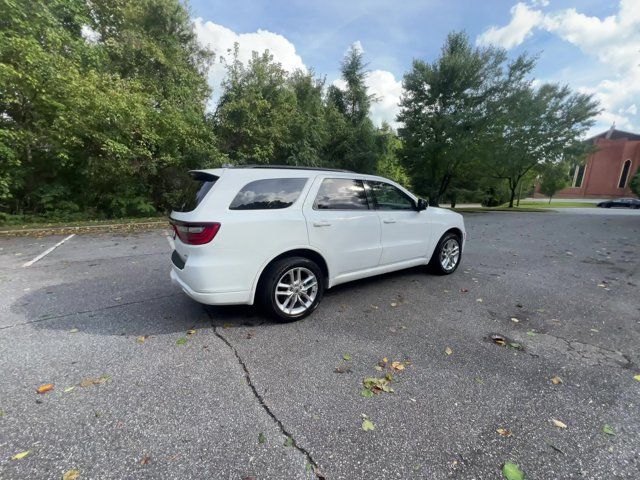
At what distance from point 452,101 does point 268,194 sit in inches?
791

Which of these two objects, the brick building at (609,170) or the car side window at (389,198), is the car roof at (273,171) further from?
the brick building at (609,170)

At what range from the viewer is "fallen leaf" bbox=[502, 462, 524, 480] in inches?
66.6

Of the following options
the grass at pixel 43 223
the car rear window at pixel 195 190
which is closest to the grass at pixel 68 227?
the grass at pixel 43 223

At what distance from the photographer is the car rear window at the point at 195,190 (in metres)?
3.15

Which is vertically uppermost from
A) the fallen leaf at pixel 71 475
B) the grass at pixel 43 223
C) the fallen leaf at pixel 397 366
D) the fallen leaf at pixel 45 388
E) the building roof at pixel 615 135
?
the building roof at pixel 615 135

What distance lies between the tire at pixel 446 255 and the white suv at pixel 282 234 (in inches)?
39.8

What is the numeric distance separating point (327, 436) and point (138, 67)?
17.6 metres

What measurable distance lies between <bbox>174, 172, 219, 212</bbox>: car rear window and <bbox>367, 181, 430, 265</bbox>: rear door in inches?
83.3

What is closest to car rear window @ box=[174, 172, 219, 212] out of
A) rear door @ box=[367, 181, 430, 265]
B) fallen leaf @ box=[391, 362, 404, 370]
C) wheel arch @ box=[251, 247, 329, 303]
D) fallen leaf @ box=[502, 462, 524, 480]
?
wheel arch @ box=[251, 247, 329, 303]

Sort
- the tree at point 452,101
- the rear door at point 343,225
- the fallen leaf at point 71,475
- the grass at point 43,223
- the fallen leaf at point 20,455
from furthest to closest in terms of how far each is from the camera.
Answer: the tree at point 452,101 → the grass at point 43,223 → the rear door at point 343,225 → the fallen leaf at point 20,455 → the fallen leaf at point 71,475

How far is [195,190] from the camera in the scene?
3.35m

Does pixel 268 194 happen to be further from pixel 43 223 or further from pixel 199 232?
pixel 43 223

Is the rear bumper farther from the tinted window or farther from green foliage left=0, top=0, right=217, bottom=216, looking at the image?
green foliage left=0, top=0, right=217, bottom=216

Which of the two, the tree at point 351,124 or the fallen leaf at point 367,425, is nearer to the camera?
the fallen leaf at point 367,425
